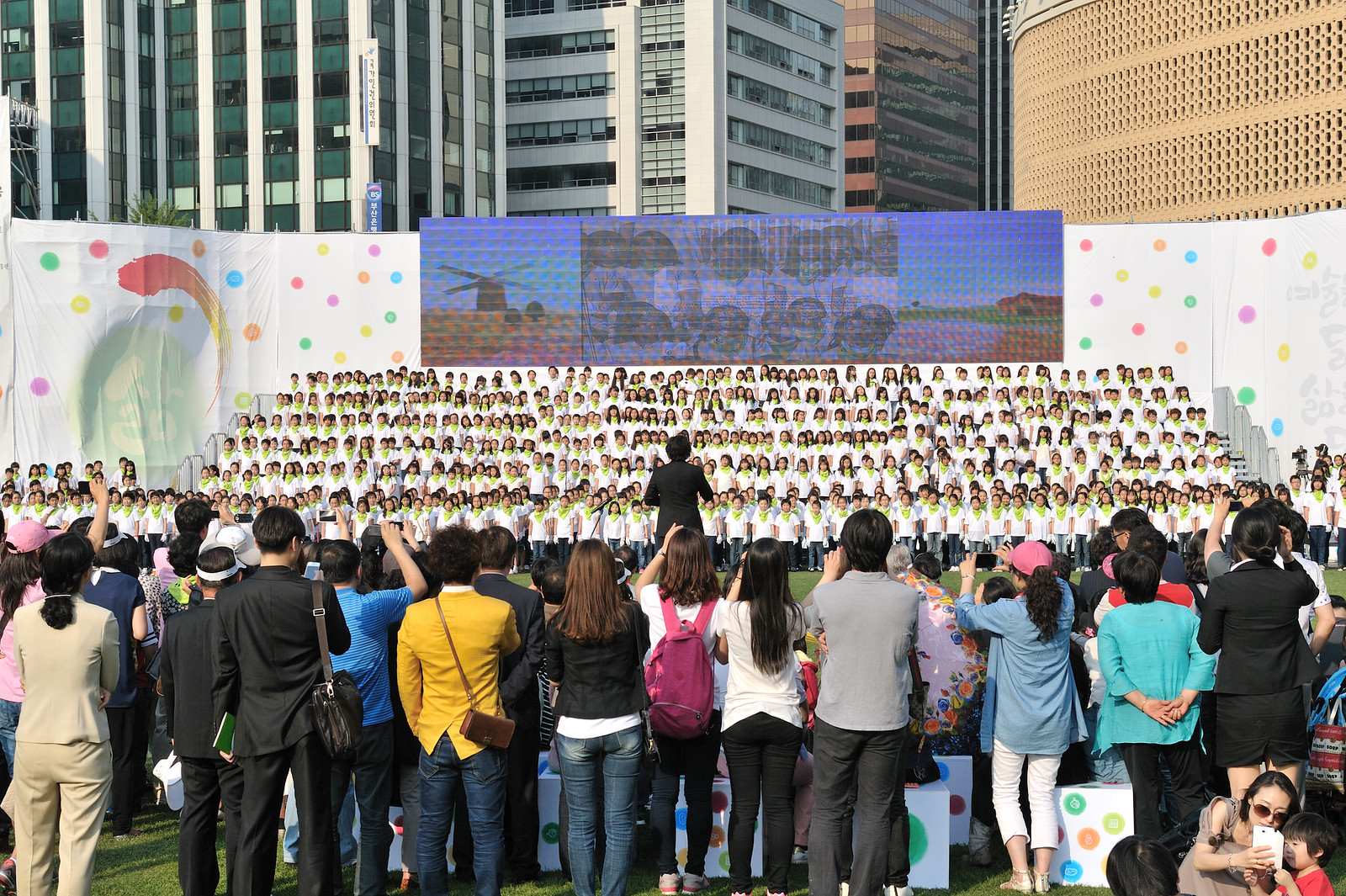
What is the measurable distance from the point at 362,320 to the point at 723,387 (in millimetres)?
7080

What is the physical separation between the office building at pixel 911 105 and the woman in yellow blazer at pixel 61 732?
86473 millimetres

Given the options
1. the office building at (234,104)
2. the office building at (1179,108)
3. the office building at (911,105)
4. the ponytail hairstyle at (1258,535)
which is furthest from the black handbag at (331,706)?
the office building at (911,105)

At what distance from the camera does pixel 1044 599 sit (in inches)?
224

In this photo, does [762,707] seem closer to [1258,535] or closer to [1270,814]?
[1270,814]

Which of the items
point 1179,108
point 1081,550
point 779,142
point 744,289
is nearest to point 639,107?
point 779,142

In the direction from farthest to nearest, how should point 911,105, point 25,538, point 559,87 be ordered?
1. point 911,105
2. point 559,87
3. point 25,538

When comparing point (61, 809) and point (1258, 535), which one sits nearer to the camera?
point (61, 809)

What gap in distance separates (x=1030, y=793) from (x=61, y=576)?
4.06m

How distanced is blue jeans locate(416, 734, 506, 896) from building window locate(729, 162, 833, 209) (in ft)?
217

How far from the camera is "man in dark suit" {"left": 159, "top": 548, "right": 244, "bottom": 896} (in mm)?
5395

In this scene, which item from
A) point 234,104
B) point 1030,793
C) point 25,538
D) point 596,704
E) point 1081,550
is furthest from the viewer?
point 234,104

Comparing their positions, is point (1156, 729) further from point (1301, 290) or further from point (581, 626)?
point (1301, 290)

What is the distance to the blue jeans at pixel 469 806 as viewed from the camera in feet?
17.2

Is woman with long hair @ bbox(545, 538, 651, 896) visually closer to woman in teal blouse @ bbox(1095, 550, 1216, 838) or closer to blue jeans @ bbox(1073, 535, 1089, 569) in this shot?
woman in teal blouse @ bbox(1095, 550, 1216, 838)
